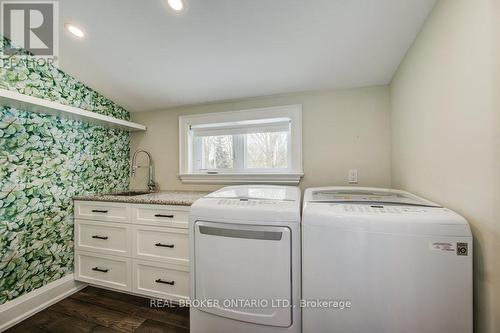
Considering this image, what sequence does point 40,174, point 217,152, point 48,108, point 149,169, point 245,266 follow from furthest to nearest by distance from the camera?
point 149,169
point 217,152
point 40,174
point 48,108
point 245,266

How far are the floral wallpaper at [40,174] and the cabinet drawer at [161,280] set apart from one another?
76cm

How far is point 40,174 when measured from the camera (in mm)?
1645

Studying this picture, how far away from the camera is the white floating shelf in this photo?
1.29 meters

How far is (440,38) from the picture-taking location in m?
0.95

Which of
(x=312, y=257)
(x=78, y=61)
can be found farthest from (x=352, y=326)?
(x=78, y=61)

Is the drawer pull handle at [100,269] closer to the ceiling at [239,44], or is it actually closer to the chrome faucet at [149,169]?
the chrome faucet at [149,169]

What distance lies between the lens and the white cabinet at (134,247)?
155 centimetres

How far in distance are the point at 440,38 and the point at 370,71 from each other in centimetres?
59

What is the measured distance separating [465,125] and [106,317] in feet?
7.94

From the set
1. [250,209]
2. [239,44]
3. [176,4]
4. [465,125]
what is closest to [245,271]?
[250,209]

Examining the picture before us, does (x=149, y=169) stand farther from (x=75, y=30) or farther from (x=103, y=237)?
(x=75, y=30)

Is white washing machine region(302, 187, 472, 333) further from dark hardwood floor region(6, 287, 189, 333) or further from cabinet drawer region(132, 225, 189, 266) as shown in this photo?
dark hardwood floor region(6, 287, 189, 333)

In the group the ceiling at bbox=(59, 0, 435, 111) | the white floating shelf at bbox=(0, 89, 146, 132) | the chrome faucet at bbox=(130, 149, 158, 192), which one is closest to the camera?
the ceiling at bbox=(59, 0, 435, 111)

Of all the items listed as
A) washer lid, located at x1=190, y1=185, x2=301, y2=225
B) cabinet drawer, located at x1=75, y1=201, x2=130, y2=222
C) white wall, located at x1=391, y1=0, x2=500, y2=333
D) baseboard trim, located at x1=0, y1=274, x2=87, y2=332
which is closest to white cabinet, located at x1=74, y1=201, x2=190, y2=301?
cabinet drawer, located at x1=75, y1=201, x2=130, y2=222
